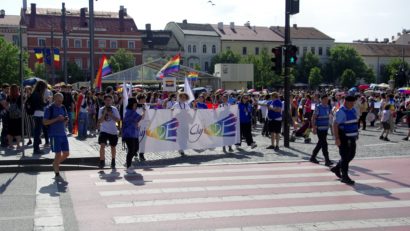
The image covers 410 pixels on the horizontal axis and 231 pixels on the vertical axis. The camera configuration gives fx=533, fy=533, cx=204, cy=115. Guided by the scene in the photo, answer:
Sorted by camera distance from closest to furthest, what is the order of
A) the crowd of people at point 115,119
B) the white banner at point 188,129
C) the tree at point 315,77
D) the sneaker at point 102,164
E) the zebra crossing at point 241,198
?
the zebra crossing at point 241,198
the crowd of people at point 115,119
the sneaker at point 102,164
the white banner at point 188,129
the tree at point 315,77

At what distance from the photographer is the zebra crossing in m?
7.16

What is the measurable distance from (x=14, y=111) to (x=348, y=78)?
85847mm

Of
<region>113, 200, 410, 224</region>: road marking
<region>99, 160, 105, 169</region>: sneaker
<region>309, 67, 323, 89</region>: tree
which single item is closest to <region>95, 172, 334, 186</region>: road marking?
<region>99, 160, 105, 169</region>: sneaker

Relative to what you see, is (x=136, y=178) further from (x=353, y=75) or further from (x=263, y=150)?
(x=353, y=75)

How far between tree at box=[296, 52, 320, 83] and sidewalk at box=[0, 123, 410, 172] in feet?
265

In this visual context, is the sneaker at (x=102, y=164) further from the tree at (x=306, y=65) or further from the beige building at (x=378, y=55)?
the beige building at (x=378, y=55)

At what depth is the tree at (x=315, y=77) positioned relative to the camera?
305ft

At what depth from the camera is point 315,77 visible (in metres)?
93.2

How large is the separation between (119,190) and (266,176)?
3.18m

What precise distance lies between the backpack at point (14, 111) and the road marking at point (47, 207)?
3.62 m

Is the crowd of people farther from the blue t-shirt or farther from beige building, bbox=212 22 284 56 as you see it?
beige building, bbox=212 22 284 56

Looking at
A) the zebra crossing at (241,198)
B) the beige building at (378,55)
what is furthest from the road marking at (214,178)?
the beige building at (378,55)

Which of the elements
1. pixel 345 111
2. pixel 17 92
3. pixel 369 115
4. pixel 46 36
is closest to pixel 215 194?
pixel 345 111

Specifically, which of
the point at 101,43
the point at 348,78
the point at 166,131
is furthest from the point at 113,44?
the point at 166,131
